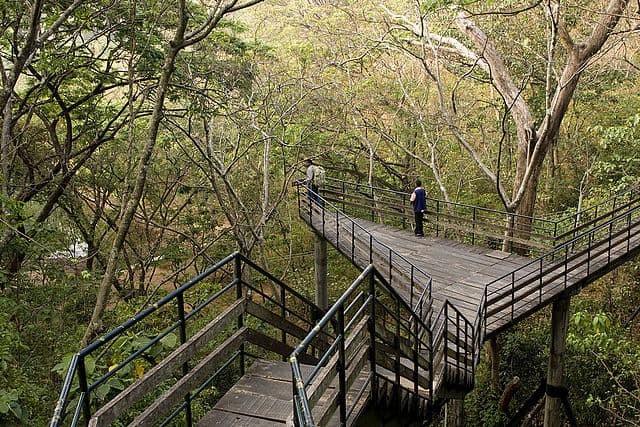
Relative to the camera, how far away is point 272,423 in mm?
4652

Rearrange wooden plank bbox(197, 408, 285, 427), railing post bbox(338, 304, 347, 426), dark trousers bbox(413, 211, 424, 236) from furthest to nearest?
dark trousers bbox(413, 211, 424, 236) → wooden plank bbox(197, 408, 285, 427) → railing post bbox(338, 304, 347, 426)

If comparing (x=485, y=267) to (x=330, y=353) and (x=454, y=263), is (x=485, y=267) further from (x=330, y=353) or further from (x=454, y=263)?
(x=330, y=353)

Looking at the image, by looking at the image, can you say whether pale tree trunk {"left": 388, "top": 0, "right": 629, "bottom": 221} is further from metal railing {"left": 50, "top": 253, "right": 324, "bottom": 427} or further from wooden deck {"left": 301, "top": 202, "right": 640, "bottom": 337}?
metal railing {"left": 50, "top": 253, "right": 324, "bottom": 427}

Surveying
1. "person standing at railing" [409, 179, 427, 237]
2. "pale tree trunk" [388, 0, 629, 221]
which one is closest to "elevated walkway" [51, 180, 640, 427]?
"person standing at railing" [409, 179, 427, 237]

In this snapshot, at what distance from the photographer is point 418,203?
14.7 metres

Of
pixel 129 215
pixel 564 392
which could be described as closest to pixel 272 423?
pixel 129 215

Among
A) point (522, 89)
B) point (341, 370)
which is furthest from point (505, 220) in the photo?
point (341, 370)

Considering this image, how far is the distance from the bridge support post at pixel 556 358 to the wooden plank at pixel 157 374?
8899 mm

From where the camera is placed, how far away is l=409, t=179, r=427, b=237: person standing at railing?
47.6 ft

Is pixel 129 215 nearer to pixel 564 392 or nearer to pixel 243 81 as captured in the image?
pixel 243 81

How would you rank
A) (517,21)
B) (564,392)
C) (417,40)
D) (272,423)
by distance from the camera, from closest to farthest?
(272,423), (564,392), (517,21), (417,40)

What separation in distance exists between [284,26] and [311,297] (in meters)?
12.2

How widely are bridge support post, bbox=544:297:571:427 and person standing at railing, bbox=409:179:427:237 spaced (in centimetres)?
432

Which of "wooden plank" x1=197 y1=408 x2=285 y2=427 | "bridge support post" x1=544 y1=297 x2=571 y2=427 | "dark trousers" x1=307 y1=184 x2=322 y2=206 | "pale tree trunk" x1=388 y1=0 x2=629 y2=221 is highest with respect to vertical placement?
"pale tree trunk" x1=388 y1=0 x2=629 y2=221
